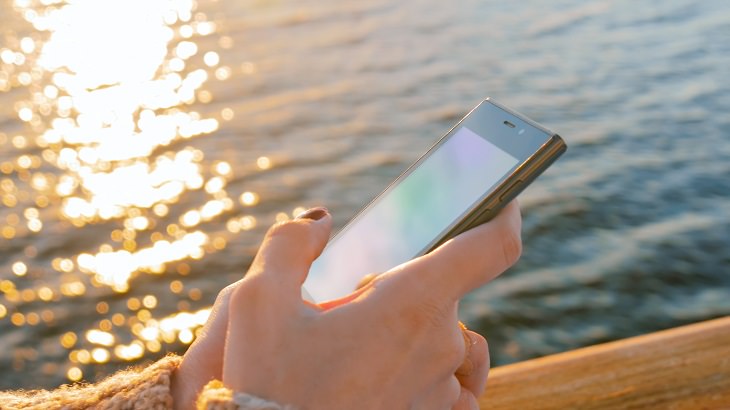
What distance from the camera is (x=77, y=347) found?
3258 millimetres

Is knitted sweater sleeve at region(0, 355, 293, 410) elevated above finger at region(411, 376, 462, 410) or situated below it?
above

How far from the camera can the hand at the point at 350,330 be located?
91 cm

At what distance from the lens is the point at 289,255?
94cm

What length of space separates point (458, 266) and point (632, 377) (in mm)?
758

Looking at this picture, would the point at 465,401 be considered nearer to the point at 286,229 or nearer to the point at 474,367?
the point at 474,367

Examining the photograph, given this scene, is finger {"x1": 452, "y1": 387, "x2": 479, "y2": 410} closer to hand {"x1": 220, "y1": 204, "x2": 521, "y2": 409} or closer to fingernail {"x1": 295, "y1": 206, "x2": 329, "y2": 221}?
hand {"x1": 220, "y1": 204, "x2": 521, "y2": 409}

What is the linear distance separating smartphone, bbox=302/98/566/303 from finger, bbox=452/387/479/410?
25 cm

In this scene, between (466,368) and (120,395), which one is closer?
(120,395)

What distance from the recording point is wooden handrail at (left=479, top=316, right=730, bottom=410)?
1493 millimetres

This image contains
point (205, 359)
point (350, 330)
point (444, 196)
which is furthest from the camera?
point (444, 196)

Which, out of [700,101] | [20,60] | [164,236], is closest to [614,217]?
[700,101]

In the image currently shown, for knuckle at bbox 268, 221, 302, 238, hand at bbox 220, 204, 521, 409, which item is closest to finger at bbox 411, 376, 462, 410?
hand at bbox 220, 204, 521, 409

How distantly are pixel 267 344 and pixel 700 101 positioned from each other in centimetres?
436

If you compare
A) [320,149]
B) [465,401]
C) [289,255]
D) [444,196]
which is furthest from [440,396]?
[320,149]
